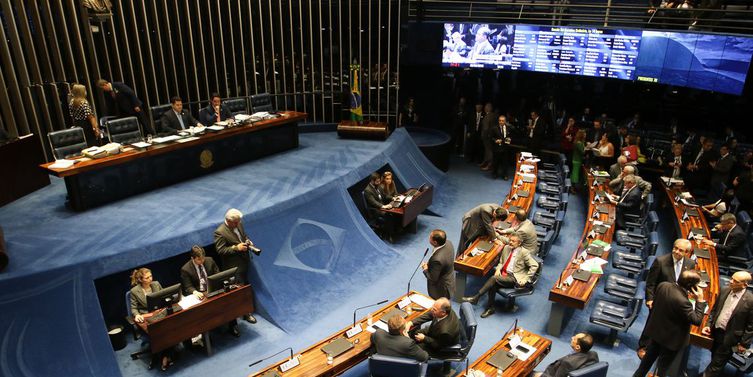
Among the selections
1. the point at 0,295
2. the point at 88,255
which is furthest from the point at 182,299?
the point at 0,295

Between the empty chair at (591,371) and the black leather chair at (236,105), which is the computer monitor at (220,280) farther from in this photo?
the black leather chair at (236,105)

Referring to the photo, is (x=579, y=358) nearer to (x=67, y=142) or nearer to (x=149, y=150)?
(x=149, y=150)

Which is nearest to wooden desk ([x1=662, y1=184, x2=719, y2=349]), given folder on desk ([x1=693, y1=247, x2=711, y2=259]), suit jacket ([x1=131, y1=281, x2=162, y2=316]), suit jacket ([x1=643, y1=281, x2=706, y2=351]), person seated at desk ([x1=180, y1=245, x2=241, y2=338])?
folder on desk ([x1=693, y1=247, x2=711, y2=259])

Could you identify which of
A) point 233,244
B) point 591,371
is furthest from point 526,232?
point 233,244

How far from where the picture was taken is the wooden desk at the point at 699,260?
5703 mm

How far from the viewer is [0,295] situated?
227 inches

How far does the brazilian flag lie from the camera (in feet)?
44.3

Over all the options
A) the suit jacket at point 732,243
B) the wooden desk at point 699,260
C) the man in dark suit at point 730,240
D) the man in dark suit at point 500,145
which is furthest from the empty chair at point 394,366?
the man in dark suit at point 500,145

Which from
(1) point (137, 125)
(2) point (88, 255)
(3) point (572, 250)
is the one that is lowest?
(3) point (572, 250)

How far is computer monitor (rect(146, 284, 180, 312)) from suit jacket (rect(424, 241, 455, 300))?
307 cm

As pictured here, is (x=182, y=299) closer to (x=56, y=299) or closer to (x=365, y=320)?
(x=56, y=299)

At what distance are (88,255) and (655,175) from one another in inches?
473

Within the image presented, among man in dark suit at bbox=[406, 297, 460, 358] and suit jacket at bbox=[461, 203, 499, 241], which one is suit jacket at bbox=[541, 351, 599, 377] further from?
suit jacket at bbox=[461, 203, 499, 241]

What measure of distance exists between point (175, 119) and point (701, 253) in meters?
8.78
